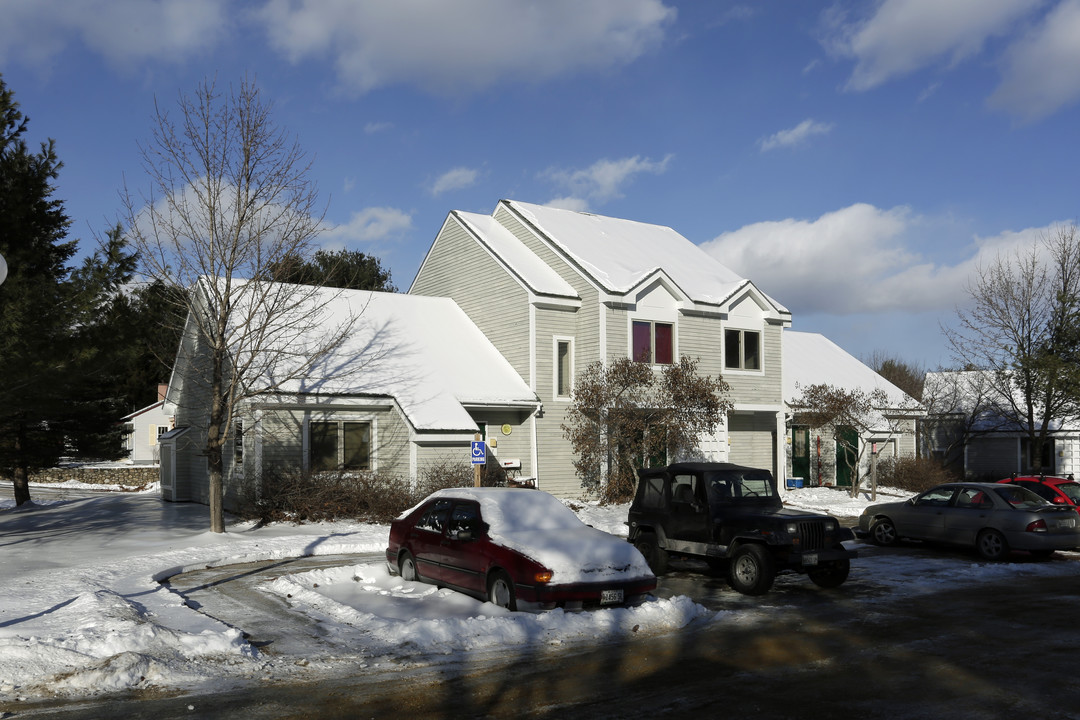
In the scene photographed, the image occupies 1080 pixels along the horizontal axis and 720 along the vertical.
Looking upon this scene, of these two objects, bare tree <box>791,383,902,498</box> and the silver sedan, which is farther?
bare tree <box>791,383,902,498</box>

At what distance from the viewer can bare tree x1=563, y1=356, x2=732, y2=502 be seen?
26.1 metres

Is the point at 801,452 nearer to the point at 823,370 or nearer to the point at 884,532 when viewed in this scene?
the point at 823,370

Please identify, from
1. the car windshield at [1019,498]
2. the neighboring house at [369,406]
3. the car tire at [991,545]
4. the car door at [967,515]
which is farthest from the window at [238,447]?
the car windshield at [1019,498]

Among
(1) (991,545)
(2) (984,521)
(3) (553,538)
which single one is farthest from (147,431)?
(1) (991,545)

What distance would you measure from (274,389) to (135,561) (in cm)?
709

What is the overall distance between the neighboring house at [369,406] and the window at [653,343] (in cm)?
381

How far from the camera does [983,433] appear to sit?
4212 centimetres

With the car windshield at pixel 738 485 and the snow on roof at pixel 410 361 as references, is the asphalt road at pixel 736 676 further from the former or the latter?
the snow on roof at pixel 410 361

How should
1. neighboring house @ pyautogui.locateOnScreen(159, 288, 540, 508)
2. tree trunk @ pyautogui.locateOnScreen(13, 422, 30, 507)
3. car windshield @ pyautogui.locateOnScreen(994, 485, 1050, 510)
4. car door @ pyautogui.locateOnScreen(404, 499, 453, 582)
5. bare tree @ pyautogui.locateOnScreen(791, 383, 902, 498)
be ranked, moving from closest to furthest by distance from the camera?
1. car door @ pyautogui.locateOnScreen(404, 499, 453, 582)
2. car windshield @ pyautogui.locateOnScreen(994, 485, 1050, 510)
3. neighboring house @ pyautogui.locateOnScreen(159, 288, 540, 508)
4. tree trunk @ pyautogui.locateOnScreen(13, 422, 30, 507)
5. bare tree @ pyautogui.locateOnScreen(791, 383, 902, 498)

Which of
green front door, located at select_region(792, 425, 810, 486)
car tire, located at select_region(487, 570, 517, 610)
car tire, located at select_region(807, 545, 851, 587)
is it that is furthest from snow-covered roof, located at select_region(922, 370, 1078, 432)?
car tire, located at select_region(487, 570, 517, 610)

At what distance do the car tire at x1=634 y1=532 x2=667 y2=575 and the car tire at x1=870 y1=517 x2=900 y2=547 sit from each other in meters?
6.54

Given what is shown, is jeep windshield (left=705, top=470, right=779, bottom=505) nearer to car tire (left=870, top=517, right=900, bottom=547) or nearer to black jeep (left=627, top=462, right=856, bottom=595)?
black jeep (left=627, top=462, right=856, bottom=595)

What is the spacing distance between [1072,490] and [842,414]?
1023 cm

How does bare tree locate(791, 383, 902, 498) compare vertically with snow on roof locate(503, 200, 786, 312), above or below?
below
